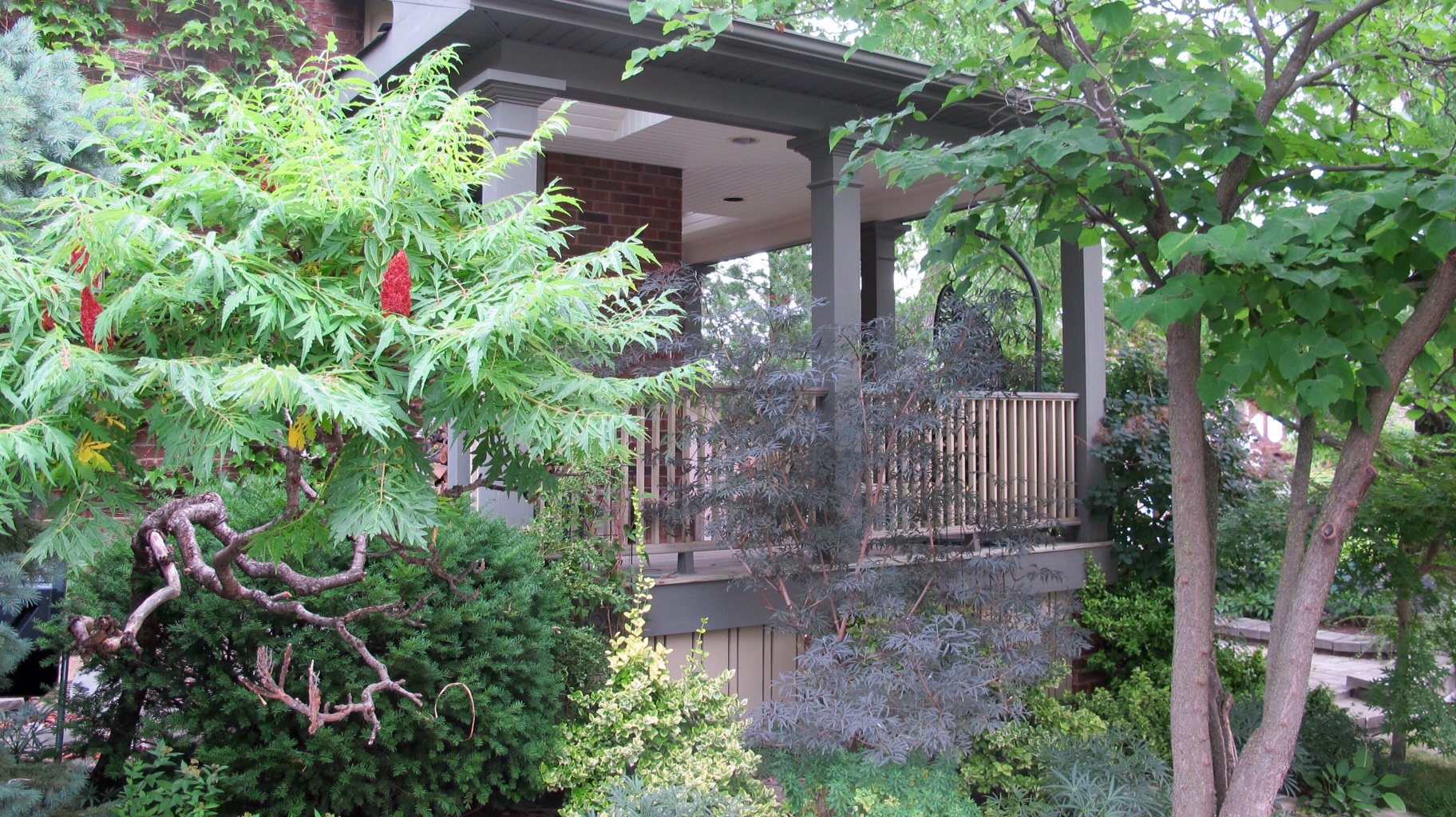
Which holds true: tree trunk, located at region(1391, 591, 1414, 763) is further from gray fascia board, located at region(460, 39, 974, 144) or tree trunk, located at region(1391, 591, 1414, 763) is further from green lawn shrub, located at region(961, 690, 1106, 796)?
gray fascia board, located at region(460, 39, 974, 144)

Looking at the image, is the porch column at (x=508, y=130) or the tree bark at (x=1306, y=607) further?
the porch column at (x=508, y=130)

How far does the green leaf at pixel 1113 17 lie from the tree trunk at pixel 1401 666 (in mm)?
4531

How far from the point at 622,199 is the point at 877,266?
2993mm

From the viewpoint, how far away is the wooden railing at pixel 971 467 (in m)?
5.34

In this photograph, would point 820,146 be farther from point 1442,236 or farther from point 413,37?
point 1442,236

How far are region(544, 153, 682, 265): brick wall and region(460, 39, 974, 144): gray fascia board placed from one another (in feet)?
7.68

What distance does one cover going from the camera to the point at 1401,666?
614 cm

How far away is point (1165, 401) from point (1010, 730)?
11.2ft

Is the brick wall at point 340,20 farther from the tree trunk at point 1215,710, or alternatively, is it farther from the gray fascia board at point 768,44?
the tree trunk at point 1215,710

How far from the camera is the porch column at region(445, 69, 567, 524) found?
16.2 ft

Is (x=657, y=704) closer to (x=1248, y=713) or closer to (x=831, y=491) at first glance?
(x=831, y=491)

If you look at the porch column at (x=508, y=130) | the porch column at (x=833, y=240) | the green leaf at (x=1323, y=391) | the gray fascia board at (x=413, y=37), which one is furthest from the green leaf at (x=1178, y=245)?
the gray fascia board at (x=413, y=37)

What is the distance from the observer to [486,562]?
441 centimetres

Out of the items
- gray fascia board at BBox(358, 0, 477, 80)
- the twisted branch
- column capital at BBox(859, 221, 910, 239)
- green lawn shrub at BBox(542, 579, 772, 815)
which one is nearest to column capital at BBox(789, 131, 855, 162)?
gray fascia board at BBox(358, 0, 477, 80)
